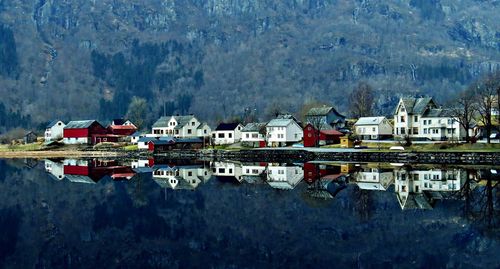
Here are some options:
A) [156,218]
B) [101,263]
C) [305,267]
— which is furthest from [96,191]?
[305,267]

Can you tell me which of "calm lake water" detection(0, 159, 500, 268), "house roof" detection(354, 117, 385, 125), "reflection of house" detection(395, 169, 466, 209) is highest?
"house roof" detection(354, 117, 385, 125)

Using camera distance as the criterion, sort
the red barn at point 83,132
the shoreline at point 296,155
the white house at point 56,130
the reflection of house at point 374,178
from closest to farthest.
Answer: the reflection of house at point 374,178 → the shoreline at point 296,155 → the red barn at point 83,132 → the white house at point 56,130

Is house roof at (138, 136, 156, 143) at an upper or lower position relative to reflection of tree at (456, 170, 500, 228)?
upper

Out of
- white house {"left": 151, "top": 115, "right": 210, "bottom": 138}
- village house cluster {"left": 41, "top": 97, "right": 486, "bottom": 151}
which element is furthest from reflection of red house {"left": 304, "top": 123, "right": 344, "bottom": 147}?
white house {"left": 151, "top": 115, "right": 210, "bottom": 138}

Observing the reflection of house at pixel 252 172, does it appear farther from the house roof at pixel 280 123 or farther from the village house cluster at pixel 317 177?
the house roof at pixel 280 123

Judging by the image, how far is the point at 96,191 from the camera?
161 feet

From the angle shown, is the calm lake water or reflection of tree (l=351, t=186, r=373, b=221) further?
reflection of tree (l=351, t=186, r=373, b=221)

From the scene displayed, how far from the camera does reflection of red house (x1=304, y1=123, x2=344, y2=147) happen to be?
90.9 m

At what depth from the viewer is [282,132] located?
9681 cm

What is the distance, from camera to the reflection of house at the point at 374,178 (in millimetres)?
45156

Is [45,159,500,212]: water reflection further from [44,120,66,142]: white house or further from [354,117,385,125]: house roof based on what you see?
[44,120,66,142]: white house

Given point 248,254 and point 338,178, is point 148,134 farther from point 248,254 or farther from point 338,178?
point 248,254

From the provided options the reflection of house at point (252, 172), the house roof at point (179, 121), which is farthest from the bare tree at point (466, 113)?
the house roof at point (179, 121)

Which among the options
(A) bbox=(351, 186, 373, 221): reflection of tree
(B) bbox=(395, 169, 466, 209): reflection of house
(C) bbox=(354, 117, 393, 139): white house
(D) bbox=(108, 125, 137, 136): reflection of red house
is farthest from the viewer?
(D) bbox=(108, 125, 137, 136): reflection of red house
